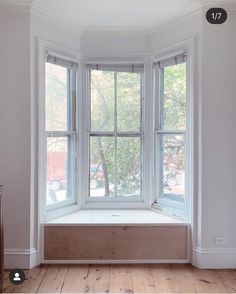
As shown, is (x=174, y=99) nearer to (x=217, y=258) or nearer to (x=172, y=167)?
→ (x=172, y=167)

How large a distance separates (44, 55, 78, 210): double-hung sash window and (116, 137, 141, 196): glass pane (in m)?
0.54

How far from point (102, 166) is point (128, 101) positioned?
2.73ft

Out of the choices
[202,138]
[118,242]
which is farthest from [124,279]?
[202,138]

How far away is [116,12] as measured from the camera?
11.7ft

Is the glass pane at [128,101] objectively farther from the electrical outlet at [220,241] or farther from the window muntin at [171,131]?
the electrical outlet at [220,241]

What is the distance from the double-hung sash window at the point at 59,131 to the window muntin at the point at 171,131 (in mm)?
990

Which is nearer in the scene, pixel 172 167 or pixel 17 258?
pixel 17 258

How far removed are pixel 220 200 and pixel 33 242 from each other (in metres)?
1.87

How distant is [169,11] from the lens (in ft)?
11.6

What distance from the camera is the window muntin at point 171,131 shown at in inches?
149

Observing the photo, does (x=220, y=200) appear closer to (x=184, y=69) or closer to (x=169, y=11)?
(x=184, y=69)

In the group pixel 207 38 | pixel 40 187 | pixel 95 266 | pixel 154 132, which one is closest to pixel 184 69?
pixel 207 38

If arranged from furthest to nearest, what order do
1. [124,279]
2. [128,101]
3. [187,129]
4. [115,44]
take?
[128,101] → [115,44] → [187,129] → [124,279]

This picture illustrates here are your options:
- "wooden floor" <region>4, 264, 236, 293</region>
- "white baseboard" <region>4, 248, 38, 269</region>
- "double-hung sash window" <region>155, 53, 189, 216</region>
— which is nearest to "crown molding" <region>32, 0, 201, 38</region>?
"double-hung sash window" <region>155, 53, 189, 216</region>
